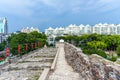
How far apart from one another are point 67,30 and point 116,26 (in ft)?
97.4

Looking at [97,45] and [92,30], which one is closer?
[97,45]

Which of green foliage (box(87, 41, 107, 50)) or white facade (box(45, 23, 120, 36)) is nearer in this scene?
green foliage (box(87, 41, 107, 50))

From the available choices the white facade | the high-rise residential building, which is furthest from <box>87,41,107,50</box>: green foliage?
the white facade

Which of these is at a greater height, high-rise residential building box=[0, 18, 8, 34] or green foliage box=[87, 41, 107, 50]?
high-rise residential building box=[0, 18, 8, 34]

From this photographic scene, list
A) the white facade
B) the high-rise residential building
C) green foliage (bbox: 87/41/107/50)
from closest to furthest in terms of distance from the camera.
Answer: green foliage (bbox: 87/41/107/50), the high-rise residential building, the white facade

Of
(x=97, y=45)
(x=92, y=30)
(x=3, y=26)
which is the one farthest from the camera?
(x=92, y=30)

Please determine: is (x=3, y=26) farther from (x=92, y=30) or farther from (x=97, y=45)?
(x=97, y=45)

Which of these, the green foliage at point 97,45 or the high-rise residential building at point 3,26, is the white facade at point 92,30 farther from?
the green foliage at point 97,45

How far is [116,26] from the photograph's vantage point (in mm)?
146000

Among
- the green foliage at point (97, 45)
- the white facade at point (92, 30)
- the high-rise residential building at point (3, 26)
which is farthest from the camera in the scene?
the white facade at point (92, 30)

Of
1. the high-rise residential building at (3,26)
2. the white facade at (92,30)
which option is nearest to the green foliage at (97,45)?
the high-rise residential building at (3,26)

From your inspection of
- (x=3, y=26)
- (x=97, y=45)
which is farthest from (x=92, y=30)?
(x=97, y=45)

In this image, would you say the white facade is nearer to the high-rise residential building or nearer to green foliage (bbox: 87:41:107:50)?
the high-rise residential building

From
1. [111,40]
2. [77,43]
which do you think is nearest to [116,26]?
[77,43]
